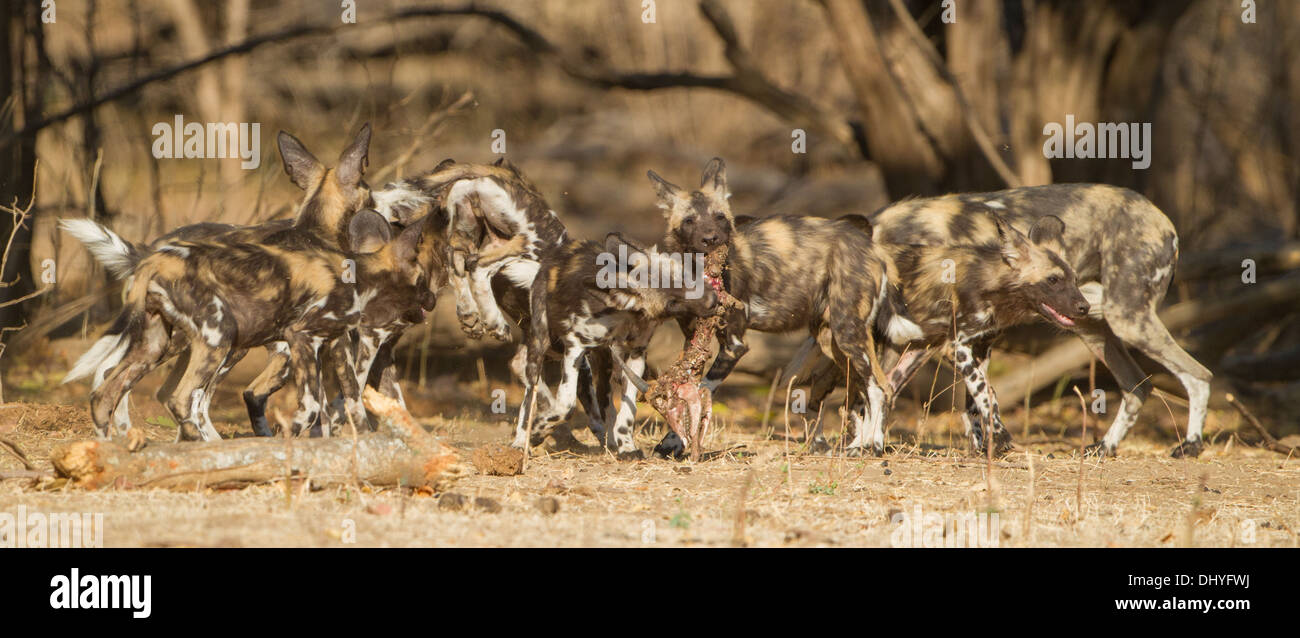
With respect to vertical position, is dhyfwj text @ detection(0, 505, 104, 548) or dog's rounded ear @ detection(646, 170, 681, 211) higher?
dog's rounded ear @ detection(646, 170, 681, 211)

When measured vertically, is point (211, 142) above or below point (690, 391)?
above

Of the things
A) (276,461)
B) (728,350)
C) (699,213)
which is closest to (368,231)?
(699,213)

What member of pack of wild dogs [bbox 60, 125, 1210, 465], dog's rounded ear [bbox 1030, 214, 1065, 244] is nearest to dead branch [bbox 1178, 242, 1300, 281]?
pack of wild dogs [bbox 60, 125, 1210, 465]

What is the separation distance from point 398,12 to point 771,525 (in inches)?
334

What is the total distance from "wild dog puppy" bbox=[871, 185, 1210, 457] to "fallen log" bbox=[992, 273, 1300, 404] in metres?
2.07

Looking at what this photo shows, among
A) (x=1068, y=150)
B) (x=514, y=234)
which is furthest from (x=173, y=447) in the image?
(x=1068, y=150)

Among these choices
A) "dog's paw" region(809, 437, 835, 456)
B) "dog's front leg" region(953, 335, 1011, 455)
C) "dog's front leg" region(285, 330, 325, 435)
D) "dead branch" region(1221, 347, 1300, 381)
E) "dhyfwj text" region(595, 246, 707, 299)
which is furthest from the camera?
"dead branch" region(1221, 347, 1300, 381)

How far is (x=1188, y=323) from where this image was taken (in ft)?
35.9

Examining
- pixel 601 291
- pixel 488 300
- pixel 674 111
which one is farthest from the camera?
pixel 674 111

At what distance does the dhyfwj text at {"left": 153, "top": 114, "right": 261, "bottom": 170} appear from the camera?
12.7 m

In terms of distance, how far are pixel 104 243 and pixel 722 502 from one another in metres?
3.50

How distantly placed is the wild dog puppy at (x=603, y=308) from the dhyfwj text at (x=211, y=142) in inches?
200

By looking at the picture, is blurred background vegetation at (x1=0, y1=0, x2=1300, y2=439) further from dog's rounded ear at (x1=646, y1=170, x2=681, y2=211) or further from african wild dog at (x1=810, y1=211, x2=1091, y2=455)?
dog's rounded ear at (x1=646, y1=170, x2=681, y2=211)

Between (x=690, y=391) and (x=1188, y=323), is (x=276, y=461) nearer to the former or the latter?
(x=690, y=391)
